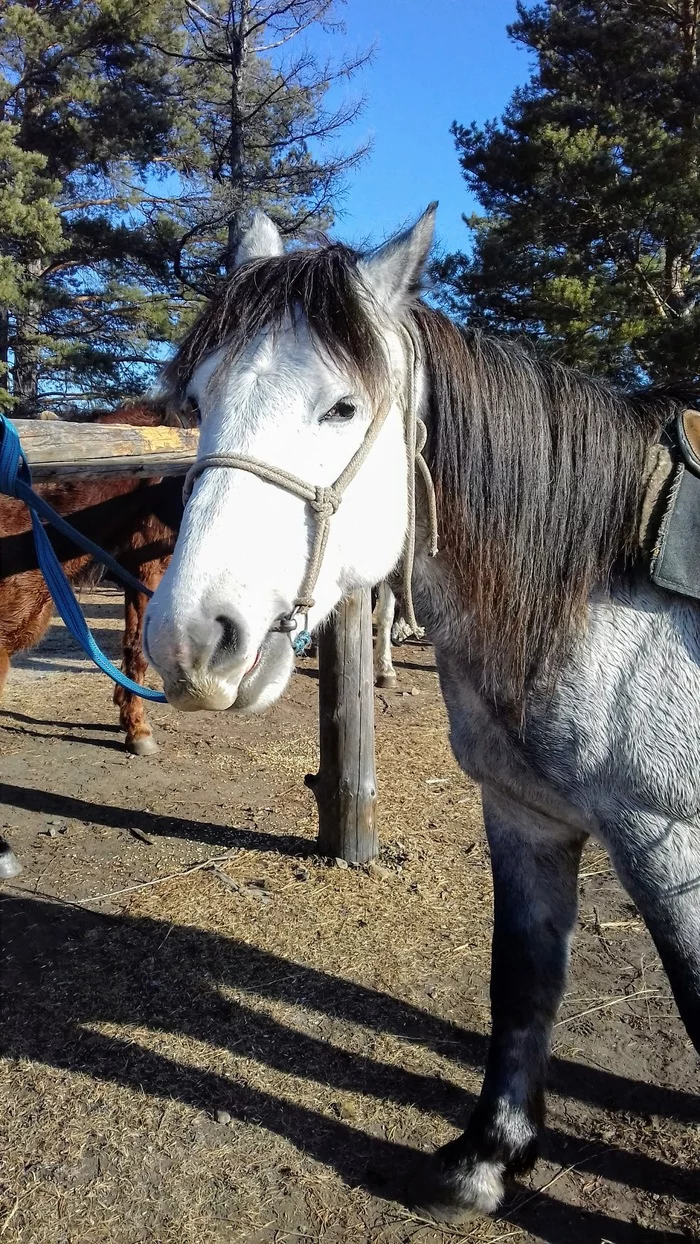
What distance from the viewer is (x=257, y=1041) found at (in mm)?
2404

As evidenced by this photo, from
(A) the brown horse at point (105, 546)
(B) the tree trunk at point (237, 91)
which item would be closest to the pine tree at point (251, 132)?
(B) the tree trunk at point (237, 91)

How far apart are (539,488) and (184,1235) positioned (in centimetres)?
200

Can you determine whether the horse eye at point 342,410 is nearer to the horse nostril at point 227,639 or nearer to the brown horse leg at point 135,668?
the horse nostril at point 227,639

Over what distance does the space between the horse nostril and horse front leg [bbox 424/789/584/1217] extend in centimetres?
102

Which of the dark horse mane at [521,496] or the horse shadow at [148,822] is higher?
the dark horse mane at [521,496]

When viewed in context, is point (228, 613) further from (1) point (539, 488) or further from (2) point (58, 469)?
(2) point (58, 469)

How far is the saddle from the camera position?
4.89 feet

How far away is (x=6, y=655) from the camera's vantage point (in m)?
3.82

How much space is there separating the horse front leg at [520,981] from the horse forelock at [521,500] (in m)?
0.56

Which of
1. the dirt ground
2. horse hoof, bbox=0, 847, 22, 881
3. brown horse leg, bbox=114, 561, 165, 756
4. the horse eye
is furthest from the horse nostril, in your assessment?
brown horse leg, bbox=114, 561, 165, 756

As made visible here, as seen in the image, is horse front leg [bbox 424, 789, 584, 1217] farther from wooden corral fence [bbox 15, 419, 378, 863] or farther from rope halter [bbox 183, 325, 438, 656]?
wooden corral fence [bbox 15, 419, 378, 863]

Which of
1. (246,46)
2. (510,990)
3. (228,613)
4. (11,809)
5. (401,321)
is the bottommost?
(11,809)

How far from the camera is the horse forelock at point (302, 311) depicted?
1.30m

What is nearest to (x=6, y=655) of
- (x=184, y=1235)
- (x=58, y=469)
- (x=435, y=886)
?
(x=58, y=469)
